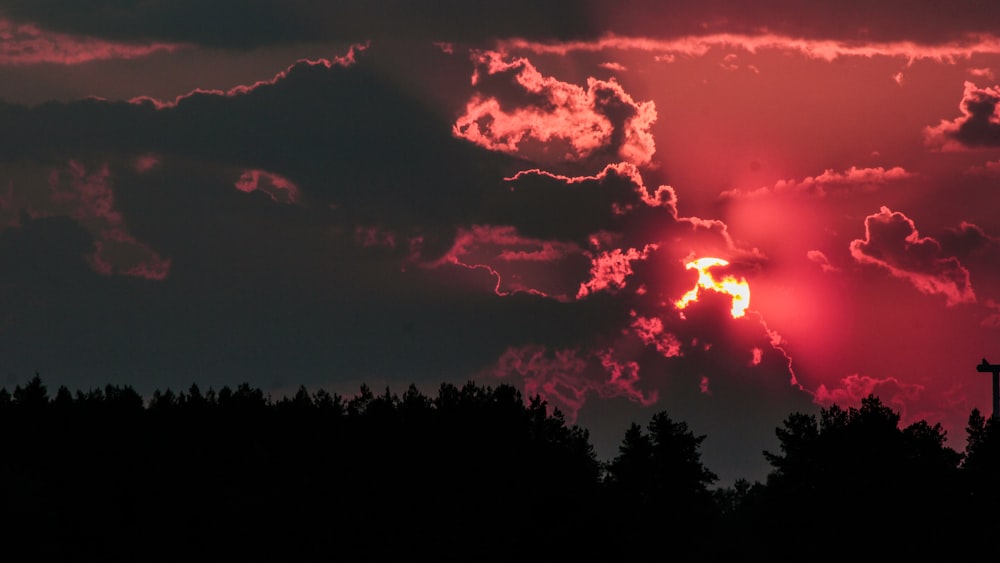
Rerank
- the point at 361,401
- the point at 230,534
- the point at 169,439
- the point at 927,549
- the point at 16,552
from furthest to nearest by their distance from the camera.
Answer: the point at 361,401, the point at 927,549, the point at 169,439, the point at 230,534, the point at 16,552

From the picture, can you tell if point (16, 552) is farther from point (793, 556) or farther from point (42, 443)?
point (793, 556)

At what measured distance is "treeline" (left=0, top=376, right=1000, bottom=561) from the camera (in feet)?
467

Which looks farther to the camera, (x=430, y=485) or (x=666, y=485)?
(x=666, y=485)

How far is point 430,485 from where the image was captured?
159 metres

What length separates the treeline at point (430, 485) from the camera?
14225 centimetres

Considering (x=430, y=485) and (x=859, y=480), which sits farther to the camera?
(x=859, y=480)

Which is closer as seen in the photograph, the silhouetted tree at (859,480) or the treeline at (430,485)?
the treeline at (430,485)

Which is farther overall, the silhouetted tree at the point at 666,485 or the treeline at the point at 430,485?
the silhouetted tree at the point at 666,485

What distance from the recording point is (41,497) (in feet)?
446

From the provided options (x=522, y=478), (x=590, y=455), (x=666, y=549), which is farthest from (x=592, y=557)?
(x=590, y=455)

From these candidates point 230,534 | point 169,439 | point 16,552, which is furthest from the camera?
point 169,439

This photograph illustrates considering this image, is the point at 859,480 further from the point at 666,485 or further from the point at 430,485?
the point at 430,485

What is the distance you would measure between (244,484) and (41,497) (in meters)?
19.9

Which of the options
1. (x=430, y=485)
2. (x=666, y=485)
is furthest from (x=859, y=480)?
(x=430, y=485)
